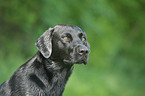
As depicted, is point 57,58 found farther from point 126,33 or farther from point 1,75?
point 126,33

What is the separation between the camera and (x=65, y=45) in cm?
350

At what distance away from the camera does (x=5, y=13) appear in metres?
8.43

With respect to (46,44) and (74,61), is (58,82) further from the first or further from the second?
(46,44)

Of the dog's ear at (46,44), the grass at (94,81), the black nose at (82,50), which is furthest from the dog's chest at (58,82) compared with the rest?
the grass at (94,81)

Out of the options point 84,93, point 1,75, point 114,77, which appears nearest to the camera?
point 1,75

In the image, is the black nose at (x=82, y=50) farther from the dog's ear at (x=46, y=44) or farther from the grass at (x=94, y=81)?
the grass at (x=94, y=81)

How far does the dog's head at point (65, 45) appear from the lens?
3.39 meters

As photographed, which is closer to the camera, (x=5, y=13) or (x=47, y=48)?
(x=47, y=48)

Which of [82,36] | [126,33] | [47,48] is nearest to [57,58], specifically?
[47,48]

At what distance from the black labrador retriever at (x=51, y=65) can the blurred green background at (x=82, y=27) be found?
4.57 meters

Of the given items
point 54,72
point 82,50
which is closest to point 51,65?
point 54,72

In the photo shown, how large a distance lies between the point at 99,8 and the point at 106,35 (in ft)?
5.03

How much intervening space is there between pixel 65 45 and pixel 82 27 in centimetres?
619

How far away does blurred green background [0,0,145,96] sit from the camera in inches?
335
